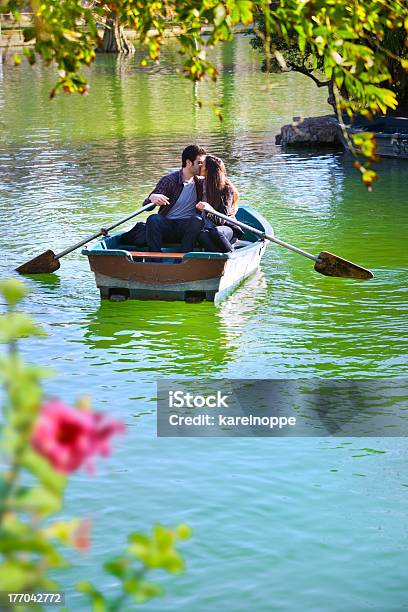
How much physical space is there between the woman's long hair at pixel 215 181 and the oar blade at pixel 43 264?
2.04m

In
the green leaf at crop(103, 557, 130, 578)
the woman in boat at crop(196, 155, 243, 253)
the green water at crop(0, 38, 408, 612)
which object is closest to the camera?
the green leaf at crop(103, 557, 130, 578)

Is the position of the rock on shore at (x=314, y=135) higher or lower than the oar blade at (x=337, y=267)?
higher

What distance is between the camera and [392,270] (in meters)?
13.9

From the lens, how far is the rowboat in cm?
1171

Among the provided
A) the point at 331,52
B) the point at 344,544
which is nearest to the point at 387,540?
the point at 344,544

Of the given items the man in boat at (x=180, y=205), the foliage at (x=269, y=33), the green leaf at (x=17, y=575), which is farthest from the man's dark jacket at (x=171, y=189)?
the green leaf at (x=17, y=575)

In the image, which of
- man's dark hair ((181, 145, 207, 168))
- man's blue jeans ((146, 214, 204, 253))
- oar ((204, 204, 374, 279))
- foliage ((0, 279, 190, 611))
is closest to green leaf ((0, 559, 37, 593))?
foliage ((0, 279, 190, 611))

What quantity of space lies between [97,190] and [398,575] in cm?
1440

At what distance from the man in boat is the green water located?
0.76 meters

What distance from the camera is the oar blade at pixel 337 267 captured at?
13.0m

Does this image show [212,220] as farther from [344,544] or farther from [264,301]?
[344,544]

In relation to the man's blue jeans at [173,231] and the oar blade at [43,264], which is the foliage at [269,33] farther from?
the oar blade at [43,264]

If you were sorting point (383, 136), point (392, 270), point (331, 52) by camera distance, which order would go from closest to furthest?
point (331, 52)
point (392, 270)
point (383, 136)

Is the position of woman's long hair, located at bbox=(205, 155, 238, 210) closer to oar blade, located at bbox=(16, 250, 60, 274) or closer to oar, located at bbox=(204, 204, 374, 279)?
oar, located at bbox=(204, 204, 374, 279)
